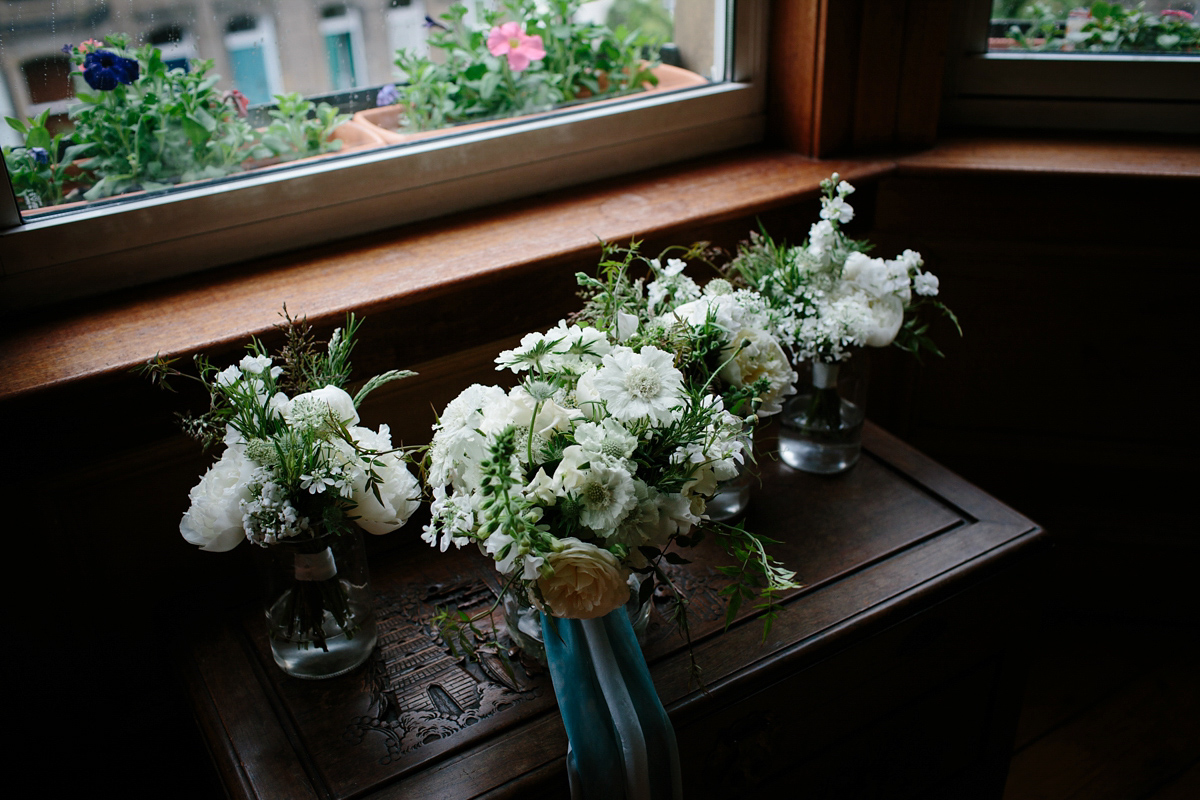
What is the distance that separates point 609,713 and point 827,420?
23.9 inches

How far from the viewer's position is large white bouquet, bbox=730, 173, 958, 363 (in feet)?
3.98

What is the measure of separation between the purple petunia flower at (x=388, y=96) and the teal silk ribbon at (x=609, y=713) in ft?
3.06

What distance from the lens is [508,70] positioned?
1.59 meters

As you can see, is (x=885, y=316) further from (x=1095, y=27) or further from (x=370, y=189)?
(x=1095, y=27)

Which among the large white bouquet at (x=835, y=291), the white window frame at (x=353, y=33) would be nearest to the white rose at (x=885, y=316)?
the large white bouquet at (x=835, y=291)

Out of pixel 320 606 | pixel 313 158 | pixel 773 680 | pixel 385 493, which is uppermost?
pixel 313 158

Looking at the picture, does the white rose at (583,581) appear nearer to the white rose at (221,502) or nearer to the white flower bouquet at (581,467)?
the white flower bouquet at (581,467)

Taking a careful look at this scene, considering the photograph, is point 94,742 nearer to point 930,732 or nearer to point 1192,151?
point 930,732

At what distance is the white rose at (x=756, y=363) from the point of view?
43.0 inches

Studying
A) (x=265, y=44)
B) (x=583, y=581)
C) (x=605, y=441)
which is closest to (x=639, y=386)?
(x=605, y=441)

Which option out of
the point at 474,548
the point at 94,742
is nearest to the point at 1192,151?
the point at 474,548

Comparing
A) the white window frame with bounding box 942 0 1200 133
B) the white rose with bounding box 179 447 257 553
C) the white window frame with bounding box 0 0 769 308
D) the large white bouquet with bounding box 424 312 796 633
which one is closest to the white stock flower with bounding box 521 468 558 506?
the large white bouquet with bounding box 424 312 796 633

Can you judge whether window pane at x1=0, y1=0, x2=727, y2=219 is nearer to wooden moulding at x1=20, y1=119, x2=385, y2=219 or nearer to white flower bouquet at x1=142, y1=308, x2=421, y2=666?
wooden moulding at x1=20, y1=119, x2=385, y2=219

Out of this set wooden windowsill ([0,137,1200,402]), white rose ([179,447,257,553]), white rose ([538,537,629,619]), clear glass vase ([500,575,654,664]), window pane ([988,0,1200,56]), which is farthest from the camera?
window pane ([988,0,1200,56])
